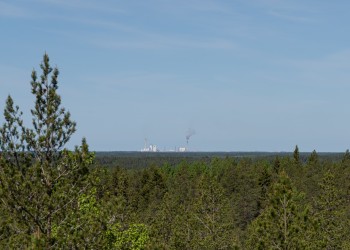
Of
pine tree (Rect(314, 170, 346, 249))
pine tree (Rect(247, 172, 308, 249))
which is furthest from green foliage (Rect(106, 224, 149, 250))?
pine tree (Rect(314, 170, 346, 249))

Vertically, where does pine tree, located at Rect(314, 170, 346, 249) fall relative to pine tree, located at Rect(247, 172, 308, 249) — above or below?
below

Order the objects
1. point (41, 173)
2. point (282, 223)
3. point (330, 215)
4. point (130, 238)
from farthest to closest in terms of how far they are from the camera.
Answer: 1. point (330, 215)
2. point (130, 238)
3. point (282, 223)
4. point (41, 173)

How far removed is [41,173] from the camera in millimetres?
21328

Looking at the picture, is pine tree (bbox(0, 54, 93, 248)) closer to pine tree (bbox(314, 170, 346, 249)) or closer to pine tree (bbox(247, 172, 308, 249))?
pine tree (bbox(247, 172, 308, 249))

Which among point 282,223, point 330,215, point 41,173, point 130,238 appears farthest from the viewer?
point 330,215

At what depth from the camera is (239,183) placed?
117 metres

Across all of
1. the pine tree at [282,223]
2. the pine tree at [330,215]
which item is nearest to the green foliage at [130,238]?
the pine tree at [282,223]

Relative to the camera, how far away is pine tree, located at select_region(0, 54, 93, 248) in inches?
815

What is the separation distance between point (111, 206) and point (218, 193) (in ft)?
116

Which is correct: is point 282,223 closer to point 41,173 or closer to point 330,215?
point 41,173

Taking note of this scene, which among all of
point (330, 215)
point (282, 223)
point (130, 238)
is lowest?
point (330, 215)

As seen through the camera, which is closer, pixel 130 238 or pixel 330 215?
pixel 130 238

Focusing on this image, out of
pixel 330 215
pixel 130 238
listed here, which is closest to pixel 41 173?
pixel 130 238

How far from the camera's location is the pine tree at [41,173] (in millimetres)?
20703
